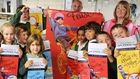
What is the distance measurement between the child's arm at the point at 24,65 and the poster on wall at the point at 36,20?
440 mm

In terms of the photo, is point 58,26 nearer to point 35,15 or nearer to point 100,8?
point 35,15

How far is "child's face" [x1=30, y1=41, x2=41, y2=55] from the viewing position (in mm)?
1655

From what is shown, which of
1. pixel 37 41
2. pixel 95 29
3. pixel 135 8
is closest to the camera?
pixel 37 41

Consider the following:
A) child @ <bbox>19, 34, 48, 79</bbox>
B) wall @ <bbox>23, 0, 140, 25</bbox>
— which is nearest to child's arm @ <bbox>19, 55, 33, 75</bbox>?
child @ <bbox>19, 34, 48, 79</bbox>

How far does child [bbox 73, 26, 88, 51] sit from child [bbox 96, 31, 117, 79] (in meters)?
0.20

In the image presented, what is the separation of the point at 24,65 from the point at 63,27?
615 millimetres

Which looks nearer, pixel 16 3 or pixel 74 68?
pixel 74 68

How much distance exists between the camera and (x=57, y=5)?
390 cm

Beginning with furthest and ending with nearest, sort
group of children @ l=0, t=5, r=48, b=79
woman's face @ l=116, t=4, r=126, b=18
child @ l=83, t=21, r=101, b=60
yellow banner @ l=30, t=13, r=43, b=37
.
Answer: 1. yellow banner @ l=30, t=13, r=43, b=37
2. woman's face @ l=116, t=4, r=126, b=18
3. child @ l=83, t=21, r=101, b=60
4. group of children @ l=0, t=5, r=48, b=79

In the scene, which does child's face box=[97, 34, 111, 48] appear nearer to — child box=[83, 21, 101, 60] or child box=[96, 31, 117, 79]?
child box=[96, 31, 117, 79]

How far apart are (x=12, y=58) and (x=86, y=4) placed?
7.49 feet

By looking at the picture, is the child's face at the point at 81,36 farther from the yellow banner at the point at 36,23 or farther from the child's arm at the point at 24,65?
the child's arm at the point at 24,65

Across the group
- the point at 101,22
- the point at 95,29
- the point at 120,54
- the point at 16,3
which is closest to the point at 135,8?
the point at 101,22

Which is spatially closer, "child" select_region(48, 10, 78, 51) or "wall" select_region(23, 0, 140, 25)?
"child" select_region(48, 10, 78, 51)
